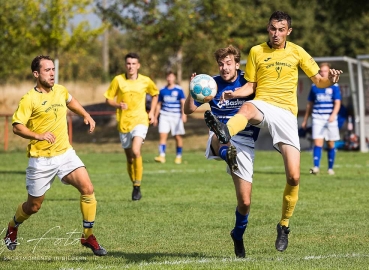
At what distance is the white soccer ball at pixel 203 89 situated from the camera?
7680 millimetres

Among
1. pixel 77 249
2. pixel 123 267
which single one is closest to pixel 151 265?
pixel 123 267

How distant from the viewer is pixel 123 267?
7.31 metres

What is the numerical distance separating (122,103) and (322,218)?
4.14 meters

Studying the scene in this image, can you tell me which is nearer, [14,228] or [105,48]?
[14,228]

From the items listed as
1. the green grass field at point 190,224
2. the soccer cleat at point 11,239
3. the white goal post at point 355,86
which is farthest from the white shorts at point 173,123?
the soccer cleat at point 11,239

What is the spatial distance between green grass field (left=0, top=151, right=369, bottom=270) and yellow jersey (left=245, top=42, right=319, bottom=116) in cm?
157

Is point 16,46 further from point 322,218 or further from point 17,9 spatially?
point 322,218

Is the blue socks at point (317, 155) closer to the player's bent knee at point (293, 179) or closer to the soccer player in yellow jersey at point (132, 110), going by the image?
the soccer player in yellow jersey at point (132, 110)

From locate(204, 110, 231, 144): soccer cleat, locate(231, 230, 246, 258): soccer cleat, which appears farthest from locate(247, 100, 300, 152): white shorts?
locate(231, 230, 246, 258): soccer cleat

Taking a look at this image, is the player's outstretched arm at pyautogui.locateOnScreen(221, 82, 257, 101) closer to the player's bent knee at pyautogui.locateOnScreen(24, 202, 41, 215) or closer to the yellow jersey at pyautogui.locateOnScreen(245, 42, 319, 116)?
the yellow jersey at pyautogui.locateOnScreen(245, 42, 319, 116)

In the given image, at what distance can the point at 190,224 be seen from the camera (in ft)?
34.0

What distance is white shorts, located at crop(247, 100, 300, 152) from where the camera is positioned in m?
7.84

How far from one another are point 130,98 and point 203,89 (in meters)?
6.06

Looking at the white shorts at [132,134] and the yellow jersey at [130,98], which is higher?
the yellow jersey at [130,98]
